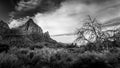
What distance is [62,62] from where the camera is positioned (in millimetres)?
6398

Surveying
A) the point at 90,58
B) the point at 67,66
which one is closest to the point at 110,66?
the point at 90,58

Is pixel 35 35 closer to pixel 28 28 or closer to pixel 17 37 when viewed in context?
pixel 17 37

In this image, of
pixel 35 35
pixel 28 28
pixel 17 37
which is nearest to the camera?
pixel 17 37

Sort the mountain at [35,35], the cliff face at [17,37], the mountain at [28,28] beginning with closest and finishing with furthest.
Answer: the cliff face at [17,37]
the mountain at [35,35]
the mountain at [28,28]

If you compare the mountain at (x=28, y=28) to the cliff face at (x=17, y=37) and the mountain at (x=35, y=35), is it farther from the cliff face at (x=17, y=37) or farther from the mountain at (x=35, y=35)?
the cliff face at (x=17, y=37)

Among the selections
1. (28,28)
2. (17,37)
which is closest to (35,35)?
(17,37)

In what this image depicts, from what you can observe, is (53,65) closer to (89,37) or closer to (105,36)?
(89,37)

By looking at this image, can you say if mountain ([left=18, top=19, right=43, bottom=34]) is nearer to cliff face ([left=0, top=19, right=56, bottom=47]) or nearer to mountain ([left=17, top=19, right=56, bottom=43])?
mountain ([left=17, top=19, right=56, bottom=43])

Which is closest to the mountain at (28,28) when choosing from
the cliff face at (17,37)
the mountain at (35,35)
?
the mountain at (35,35)

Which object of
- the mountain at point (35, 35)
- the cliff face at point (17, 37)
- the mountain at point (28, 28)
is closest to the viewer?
the cliff face at point (17, 37)

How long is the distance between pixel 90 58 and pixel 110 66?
43.4 inches

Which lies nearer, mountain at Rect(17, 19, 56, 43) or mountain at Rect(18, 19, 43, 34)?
Result: mountain at Rect(17, 19, 56, 43)

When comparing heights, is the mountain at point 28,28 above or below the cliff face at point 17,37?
above

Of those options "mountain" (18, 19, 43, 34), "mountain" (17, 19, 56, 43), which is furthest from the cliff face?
"mountain" (18, 19, 43, 34)
